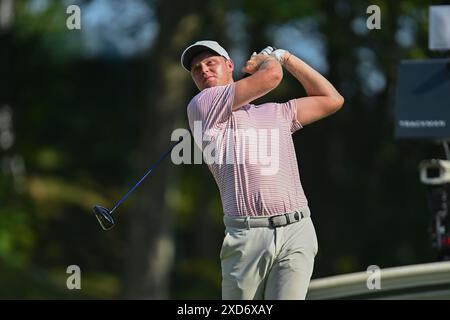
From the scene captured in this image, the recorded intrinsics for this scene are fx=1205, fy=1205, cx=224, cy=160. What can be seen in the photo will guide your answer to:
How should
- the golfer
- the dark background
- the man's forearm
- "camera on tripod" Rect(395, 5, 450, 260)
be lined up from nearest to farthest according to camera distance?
1. the golfer
2. the man's forearm
3. "camera on tripod" Rect(395, 5, 450, 260)
4. the dark background

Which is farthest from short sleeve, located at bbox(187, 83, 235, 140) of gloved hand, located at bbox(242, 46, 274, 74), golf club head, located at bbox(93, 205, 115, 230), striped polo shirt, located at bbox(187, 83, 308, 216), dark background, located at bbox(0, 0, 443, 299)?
dark background, located at bbox(0, 0, 443, 299)

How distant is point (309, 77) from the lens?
4.93 m

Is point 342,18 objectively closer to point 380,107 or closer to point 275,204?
point 380,107

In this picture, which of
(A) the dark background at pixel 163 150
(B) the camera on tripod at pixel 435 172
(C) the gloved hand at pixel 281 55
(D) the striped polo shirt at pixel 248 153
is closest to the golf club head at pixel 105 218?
(D) the striped polo shirt at pixel 248 153

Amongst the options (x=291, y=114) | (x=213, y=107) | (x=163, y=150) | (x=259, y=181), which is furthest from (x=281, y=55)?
(x=163, y=150)

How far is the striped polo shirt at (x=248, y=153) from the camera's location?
4.71 meters

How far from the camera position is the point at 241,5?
57.4 ft

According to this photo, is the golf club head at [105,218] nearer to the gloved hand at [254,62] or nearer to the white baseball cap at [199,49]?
the white baseball cap at [199,49]

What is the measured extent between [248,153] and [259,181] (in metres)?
0.13

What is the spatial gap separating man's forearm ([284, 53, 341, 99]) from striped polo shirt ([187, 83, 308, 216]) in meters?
0.15

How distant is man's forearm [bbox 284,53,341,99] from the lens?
4875 mm

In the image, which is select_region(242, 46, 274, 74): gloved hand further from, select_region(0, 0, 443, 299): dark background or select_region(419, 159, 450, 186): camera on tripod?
select_region(0, 0, 443, 299): dark background

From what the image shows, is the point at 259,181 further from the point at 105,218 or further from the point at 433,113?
the point at 433,113

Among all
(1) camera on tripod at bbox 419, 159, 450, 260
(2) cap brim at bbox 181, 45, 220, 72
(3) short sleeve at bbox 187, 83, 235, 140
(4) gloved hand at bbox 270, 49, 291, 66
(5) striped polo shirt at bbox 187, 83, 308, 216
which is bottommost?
(1) camera on tripod at bbox 419, 159, 450, 260
